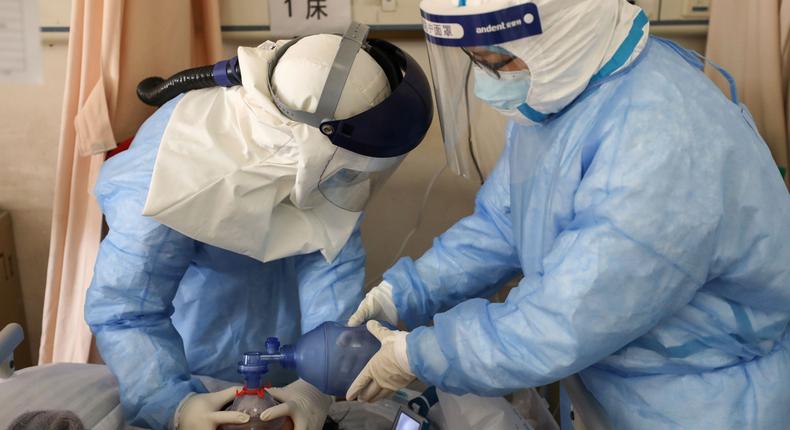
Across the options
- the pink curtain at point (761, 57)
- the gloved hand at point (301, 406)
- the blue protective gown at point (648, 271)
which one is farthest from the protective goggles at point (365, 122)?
the pink curtain at point (761, 57)

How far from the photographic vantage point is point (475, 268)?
1.55 metres

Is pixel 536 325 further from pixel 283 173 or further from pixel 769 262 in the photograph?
pixel 283 173

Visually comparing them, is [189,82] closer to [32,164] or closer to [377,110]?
[377,110]

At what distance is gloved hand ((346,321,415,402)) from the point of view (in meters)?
1.28

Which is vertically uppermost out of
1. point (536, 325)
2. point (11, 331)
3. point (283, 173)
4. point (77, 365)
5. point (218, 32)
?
point (218, 32)

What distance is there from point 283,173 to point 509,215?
1.43 feet

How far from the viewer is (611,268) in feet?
3.57

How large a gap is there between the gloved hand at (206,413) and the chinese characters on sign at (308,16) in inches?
39.2

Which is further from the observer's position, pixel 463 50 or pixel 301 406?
pixel 301 406

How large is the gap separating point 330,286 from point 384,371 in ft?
1.06

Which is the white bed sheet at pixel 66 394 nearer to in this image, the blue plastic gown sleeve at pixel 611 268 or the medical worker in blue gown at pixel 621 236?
the medical worker in blue gown at pixel 621 236

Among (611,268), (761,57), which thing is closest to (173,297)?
(611,268)

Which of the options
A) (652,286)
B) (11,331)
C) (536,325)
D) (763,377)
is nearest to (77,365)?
(11,331)

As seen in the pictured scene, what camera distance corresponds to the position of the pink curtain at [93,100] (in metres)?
1.83
